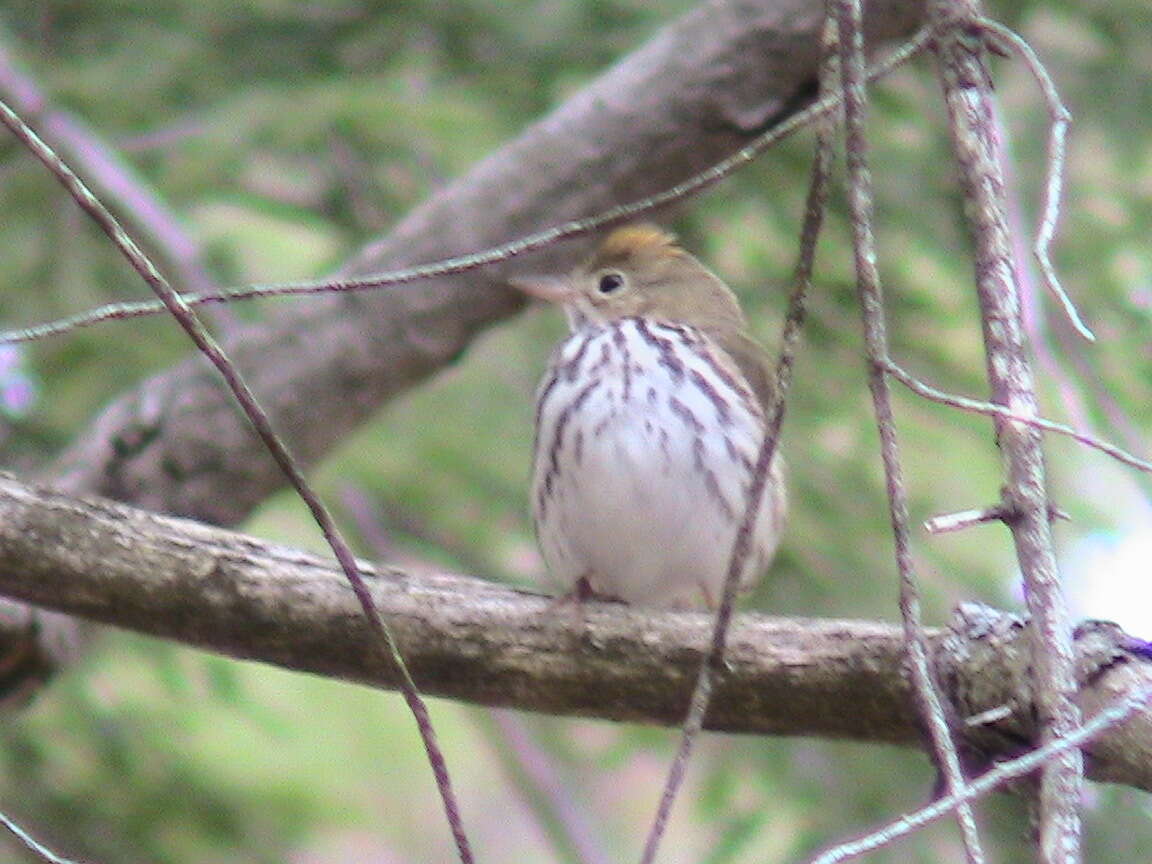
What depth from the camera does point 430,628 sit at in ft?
8.43

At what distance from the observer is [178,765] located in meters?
4.26

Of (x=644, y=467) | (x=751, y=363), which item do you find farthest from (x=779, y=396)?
(x=751, y=363)

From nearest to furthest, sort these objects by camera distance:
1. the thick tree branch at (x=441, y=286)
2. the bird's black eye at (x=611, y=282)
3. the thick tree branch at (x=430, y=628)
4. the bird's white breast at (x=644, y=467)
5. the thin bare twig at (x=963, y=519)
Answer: the thin bare twig at (x=963, y=519) < the thick tree branch at (x=430, y=628) < the bird's white breast at (x=644, y=467) < the thick tree branch at (x=441, y=286) < the bird's black eye at (x=611, y=282)

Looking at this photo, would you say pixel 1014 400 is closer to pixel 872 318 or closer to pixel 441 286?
pixel 872 318

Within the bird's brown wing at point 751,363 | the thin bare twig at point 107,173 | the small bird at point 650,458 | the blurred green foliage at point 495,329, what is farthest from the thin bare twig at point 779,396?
the thin bare twig at point 107,173

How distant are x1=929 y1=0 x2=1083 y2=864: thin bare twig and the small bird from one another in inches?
53.7

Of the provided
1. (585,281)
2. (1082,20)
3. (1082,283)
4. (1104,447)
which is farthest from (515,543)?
(1104,447)

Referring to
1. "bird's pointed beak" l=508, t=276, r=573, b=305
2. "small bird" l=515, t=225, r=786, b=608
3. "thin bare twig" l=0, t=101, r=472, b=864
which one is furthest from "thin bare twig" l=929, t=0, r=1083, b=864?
"bird's pointed beak" l=508, t=276, r=573, b=305

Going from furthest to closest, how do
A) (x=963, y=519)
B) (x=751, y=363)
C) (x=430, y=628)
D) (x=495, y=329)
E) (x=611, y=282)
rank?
1. (x=495, y=329)
2. (x=611, y=282)
3. (x=751, y=363)
4. (x=430, y=628)
5. (x=963, y=519)

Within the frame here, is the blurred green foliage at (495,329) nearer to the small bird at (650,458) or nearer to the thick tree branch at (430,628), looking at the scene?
the small bird at (650,458)

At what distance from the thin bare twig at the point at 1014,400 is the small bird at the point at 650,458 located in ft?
4.47

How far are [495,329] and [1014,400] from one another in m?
2.43

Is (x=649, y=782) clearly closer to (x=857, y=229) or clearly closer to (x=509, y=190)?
(x=509, y=190)

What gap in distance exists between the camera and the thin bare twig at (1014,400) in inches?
61.6
